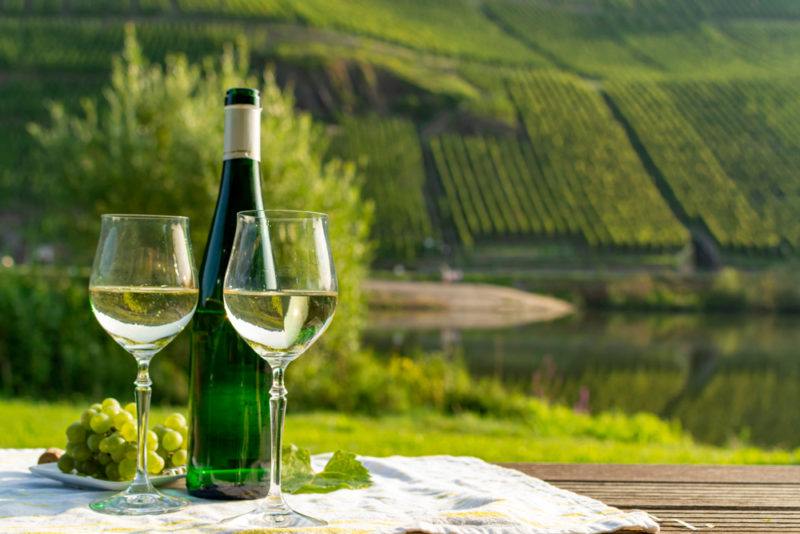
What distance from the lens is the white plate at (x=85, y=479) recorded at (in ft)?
5.09

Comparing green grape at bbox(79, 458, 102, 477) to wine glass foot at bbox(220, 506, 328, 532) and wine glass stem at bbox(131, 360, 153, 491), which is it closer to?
wine glass stem at bbox(131, 360, 153, 491)

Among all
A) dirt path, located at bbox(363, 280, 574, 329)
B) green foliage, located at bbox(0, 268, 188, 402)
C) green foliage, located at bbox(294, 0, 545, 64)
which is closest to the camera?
green foliage, located at bbox(0, 268, 188, 402)

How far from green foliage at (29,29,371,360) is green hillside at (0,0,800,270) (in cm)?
2682

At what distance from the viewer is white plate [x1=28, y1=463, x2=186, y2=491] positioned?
1.55 meters

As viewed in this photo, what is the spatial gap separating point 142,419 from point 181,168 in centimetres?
963

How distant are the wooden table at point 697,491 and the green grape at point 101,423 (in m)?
0.84

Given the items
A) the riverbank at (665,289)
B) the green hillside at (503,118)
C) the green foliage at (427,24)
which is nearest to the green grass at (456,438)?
the riverbank at (665,289)

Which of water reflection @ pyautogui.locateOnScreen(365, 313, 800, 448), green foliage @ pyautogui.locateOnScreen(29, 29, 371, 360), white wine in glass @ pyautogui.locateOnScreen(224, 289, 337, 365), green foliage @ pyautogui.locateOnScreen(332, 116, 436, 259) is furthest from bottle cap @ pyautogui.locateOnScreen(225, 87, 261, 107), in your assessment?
green foliage @ pyautogui.locateOnScreen(332, 116, 436, 259)

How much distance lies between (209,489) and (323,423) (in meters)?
7.68

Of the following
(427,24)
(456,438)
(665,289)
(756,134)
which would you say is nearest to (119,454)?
(456,438)

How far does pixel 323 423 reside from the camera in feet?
30.1

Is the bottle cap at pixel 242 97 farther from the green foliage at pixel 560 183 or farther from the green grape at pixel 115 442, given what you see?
the green foliage at pixel 560 183

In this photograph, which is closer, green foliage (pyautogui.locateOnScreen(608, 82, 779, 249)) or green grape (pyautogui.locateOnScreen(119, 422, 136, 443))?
green grape (pyautogui.locateOnScreen(119, 422, 136, 443))

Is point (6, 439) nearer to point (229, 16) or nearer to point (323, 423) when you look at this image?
point (323, 423)
